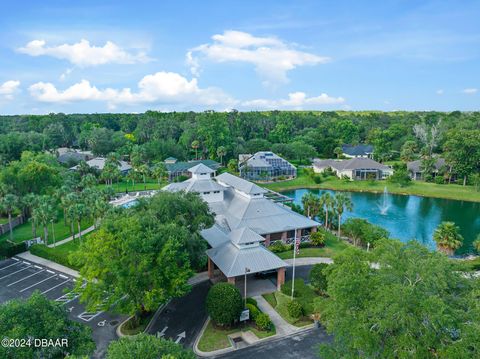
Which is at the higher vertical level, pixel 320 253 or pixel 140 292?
pixel 140 292

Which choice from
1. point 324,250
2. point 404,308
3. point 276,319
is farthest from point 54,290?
point 404,308

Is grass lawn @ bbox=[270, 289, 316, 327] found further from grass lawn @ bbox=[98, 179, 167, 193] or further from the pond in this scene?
grass lawn @ bbox=[98, 179, 167, 193]

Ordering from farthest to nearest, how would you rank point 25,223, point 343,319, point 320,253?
point 25,223 < point 320,253 < point 343,319

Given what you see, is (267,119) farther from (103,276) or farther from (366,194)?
(103,276)

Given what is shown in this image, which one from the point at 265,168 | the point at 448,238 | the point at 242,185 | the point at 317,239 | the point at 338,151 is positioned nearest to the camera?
the point at 448,238

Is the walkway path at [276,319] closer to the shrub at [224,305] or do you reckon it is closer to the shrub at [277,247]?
the shrub at [224,305]

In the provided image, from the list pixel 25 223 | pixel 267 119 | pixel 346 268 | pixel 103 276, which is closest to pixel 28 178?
pixel 25 223

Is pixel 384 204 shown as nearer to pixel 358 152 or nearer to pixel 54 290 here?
pixel 358 152

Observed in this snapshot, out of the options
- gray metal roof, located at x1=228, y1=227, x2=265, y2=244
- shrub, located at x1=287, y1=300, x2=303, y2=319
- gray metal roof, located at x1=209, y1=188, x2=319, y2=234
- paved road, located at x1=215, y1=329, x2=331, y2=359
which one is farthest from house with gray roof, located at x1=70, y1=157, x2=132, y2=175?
paved road, located at x1=215, y1=329, x2=331, y2=359
